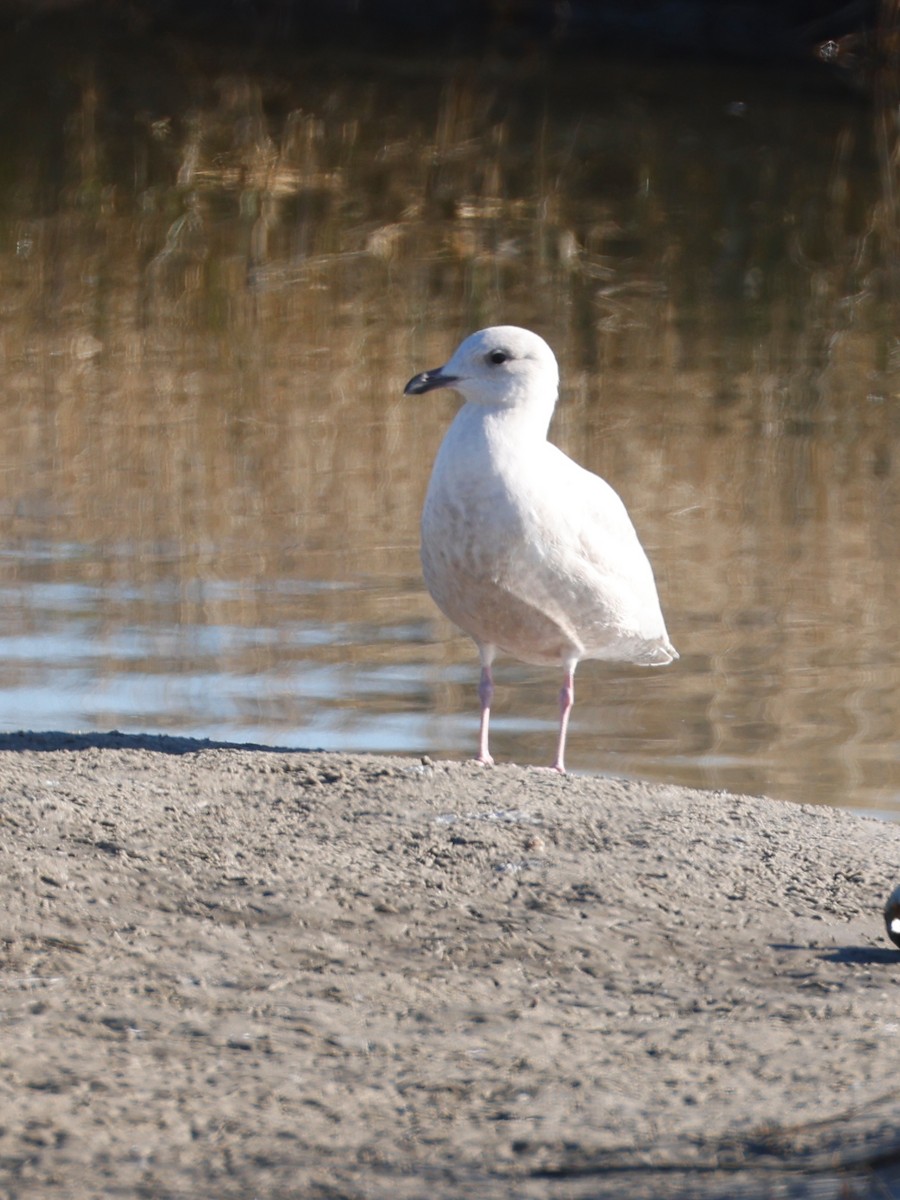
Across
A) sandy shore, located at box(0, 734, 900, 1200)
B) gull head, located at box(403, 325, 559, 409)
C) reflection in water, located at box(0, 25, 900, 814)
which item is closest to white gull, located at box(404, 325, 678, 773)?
gull head, located at box(403, 325, 559, 409)

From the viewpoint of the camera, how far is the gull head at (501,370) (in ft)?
18.8

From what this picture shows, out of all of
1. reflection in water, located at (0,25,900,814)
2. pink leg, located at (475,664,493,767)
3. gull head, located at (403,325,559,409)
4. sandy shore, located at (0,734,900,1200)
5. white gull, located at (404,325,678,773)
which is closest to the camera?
sandy shore, located at (0,734,900,1200)

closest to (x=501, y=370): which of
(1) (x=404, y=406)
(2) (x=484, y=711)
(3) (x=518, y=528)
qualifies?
(3) (x=518, y=528)

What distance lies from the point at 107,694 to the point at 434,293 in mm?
7298

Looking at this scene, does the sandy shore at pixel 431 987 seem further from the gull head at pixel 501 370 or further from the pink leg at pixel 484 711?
the gull head at pixel 501 370

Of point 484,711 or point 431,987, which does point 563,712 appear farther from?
point 431,987

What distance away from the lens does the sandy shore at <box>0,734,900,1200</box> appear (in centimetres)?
338

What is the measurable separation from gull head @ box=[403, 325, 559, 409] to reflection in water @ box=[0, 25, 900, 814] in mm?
1452

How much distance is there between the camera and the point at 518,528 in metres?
5.53

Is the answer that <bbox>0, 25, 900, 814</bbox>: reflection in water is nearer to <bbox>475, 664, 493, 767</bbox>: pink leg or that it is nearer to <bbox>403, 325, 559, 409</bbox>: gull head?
<bbox>475, 664, 493, 767</bbox>: pink leg

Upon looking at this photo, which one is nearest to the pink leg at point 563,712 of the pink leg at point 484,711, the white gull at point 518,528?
the white gull at point 518,528

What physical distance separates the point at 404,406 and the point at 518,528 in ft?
17.7

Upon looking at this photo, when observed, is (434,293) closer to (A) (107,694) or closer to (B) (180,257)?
(B) (180,257)

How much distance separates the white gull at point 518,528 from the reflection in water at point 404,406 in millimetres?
947
